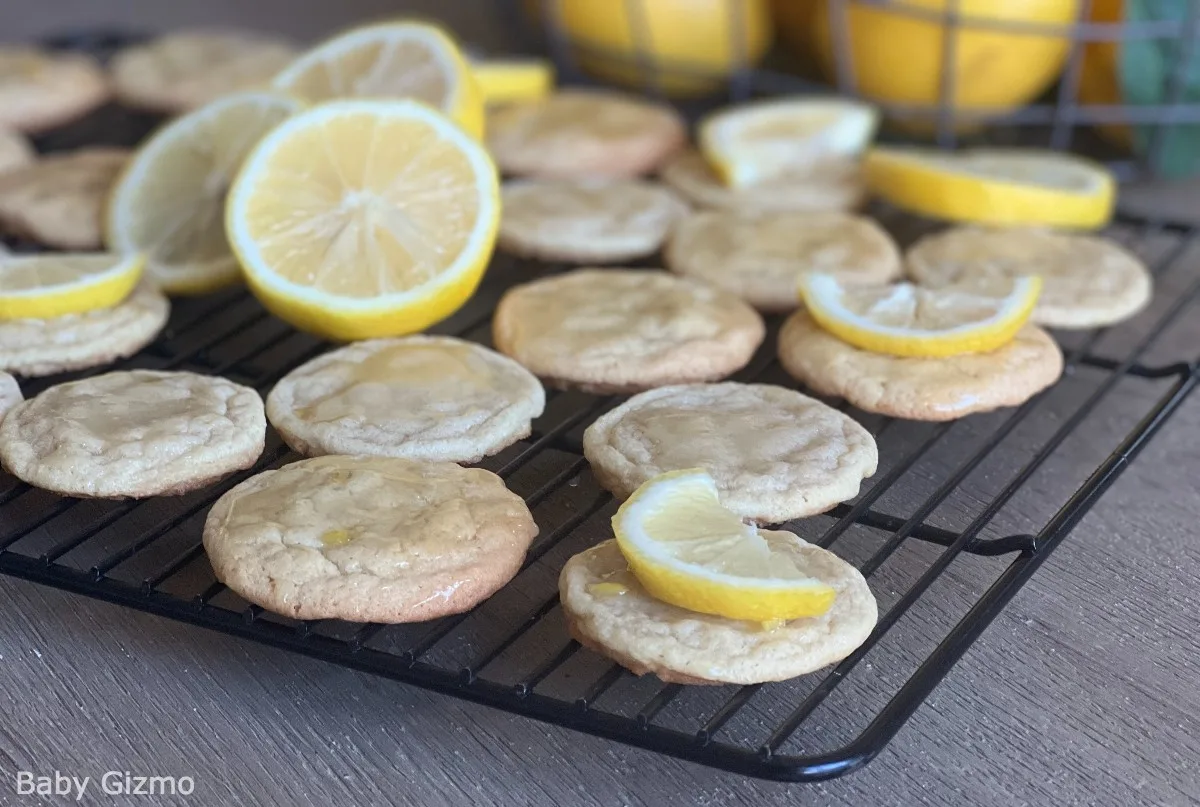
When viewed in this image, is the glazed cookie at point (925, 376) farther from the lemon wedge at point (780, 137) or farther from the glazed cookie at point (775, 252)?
the lemon wedge at point (780, 137)

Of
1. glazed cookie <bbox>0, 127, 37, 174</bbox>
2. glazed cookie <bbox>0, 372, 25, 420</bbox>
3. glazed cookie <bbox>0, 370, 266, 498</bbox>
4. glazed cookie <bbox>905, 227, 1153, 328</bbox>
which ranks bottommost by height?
glazed cookie <bbox>905, 227, 1153, 328</bbox>

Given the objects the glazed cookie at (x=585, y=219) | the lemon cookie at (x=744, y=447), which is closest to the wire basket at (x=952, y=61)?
the glazed cookie at (x=585, y=219)

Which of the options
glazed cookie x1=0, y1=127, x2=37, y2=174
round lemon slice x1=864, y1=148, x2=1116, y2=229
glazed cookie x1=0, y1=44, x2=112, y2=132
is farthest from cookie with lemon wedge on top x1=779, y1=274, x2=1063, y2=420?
glazed cookie x1=0, y1=44, x2=112, y2=132

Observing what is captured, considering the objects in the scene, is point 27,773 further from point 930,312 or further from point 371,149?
point 930,312

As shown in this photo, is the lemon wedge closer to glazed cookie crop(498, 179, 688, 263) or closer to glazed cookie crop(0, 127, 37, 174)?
glazed cookie crop(498, 179, 688, 263)

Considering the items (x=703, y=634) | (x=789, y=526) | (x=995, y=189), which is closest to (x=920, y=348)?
(x=789, y=526)

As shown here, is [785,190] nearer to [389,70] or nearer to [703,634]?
[389,70]
